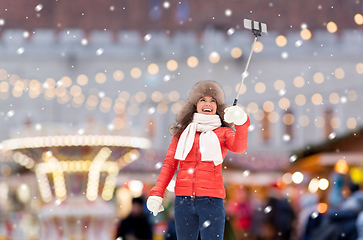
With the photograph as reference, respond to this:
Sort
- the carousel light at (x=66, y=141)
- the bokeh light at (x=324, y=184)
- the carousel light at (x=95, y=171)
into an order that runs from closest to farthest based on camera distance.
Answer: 1. the carousel light at (x=66, y=141)
2. the carousel light at (x=95, y=171)
3. the bokeh light at (x=324, y=184)

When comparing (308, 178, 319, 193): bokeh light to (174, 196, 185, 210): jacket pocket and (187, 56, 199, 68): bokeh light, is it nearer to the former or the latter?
(187, 56, 199, 68): bokeh light

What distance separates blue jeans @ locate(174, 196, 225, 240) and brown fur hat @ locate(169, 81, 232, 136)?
41 cm

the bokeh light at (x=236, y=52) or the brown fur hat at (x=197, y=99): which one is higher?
the bokeh light at (x=236, y=52)

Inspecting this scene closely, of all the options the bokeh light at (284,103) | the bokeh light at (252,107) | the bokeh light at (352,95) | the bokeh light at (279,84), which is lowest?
the bokeh light at (252,107)

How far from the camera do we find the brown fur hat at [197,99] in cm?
242

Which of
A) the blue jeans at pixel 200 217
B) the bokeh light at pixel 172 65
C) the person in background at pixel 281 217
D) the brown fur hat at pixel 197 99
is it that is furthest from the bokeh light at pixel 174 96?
the blue jeans at pixel 200 217

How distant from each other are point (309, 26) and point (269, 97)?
2.56m

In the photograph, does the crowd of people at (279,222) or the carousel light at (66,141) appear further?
the carousel light at (66,141)

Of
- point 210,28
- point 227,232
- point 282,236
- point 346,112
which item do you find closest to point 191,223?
point 227,232

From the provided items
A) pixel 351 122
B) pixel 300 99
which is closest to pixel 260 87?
pixel 300 99

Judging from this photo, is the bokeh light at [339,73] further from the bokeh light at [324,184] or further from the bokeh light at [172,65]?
the bokeh light at [324,184]

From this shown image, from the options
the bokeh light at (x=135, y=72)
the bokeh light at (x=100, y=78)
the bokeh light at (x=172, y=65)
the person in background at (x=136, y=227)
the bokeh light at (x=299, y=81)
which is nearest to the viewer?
the person in background at (x=136, y=227)

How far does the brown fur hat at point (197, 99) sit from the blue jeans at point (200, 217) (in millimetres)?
408

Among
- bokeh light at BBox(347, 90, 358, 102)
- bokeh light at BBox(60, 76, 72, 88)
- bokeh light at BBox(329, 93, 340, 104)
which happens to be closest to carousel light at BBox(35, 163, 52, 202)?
bokeh light at BBox(60, 76, 72, 88)
